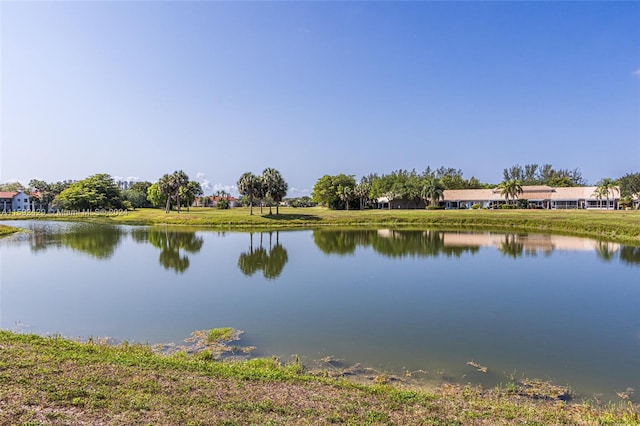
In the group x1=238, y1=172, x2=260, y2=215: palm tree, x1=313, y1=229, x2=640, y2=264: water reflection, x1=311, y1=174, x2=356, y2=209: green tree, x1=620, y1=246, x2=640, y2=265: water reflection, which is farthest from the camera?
x1=311, y1=174, x2=356, y2=209: green tree

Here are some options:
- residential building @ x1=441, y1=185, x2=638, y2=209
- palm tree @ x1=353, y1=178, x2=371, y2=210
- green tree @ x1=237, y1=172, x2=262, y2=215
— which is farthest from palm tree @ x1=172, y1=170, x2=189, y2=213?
residential building @ x1=441, y1=185, x2=638, y2=209

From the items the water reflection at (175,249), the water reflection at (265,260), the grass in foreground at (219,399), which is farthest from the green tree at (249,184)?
the grass in foreground at (219,399)

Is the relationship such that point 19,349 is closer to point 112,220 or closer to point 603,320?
point 603,320

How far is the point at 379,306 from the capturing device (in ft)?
56.5

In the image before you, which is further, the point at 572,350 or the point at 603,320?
the point at 603,320

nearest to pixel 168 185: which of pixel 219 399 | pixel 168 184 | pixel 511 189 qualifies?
pixel 168 184

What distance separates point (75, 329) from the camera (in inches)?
555

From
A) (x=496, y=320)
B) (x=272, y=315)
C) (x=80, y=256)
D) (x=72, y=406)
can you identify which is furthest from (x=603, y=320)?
(x=80, y=256)

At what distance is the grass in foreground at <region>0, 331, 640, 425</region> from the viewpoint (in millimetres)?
6996

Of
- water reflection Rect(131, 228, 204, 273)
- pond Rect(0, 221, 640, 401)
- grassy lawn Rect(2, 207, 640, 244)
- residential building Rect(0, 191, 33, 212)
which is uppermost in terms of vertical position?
residential building Rect(0, 191, 33, 212)

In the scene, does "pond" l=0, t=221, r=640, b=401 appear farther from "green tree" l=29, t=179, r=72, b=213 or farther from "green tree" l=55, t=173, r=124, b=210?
"green tree" l=29, t=179, r=72, b=213

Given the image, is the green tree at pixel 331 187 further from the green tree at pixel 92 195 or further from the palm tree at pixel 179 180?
the green tree at pixel 92 195

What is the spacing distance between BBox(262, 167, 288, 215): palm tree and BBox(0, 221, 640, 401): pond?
1589 inches

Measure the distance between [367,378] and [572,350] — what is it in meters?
6.84
